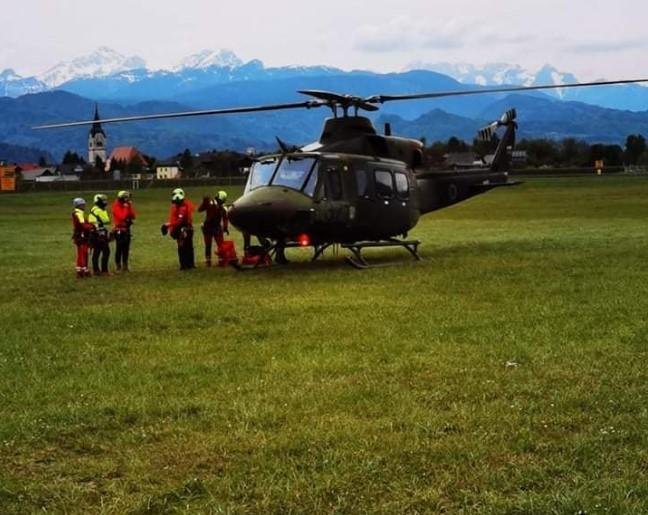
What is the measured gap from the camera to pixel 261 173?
16750mm

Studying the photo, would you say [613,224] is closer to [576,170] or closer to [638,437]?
[638,437]

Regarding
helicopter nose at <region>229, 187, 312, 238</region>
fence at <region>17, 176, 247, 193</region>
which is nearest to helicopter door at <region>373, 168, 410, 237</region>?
helicopter nose at <region>229, 187, 312, 238</region>

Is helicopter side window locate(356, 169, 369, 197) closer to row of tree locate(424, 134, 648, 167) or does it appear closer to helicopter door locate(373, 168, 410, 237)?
helicopter door locate(373, 168, 410, 237)

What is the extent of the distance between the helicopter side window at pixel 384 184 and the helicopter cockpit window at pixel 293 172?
1.88 m

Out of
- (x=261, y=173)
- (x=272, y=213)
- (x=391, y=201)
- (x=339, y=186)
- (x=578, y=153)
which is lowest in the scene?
(x=272, y=213)

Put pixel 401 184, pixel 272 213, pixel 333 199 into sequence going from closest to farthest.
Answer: pixel 272 213, pixel 333 199, pixel 401 184

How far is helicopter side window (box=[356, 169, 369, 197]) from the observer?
1739 centimetres

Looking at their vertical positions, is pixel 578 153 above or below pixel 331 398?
above

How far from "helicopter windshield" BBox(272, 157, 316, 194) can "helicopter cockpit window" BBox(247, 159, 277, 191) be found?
0.54 ft

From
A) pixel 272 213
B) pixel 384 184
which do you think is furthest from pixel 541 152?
pixel 272 213

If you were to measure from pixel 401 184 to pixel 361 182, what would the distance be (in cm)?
153

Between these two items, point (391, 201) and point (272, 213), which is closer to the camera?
point (272, 213)

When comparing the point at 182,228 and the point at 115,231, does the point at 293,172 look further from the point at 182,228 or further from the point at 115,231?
the point at 115,231

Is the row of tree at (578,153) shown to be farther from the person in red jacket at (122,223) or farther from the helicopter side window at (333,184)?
the person in red jacket at (122,223)
